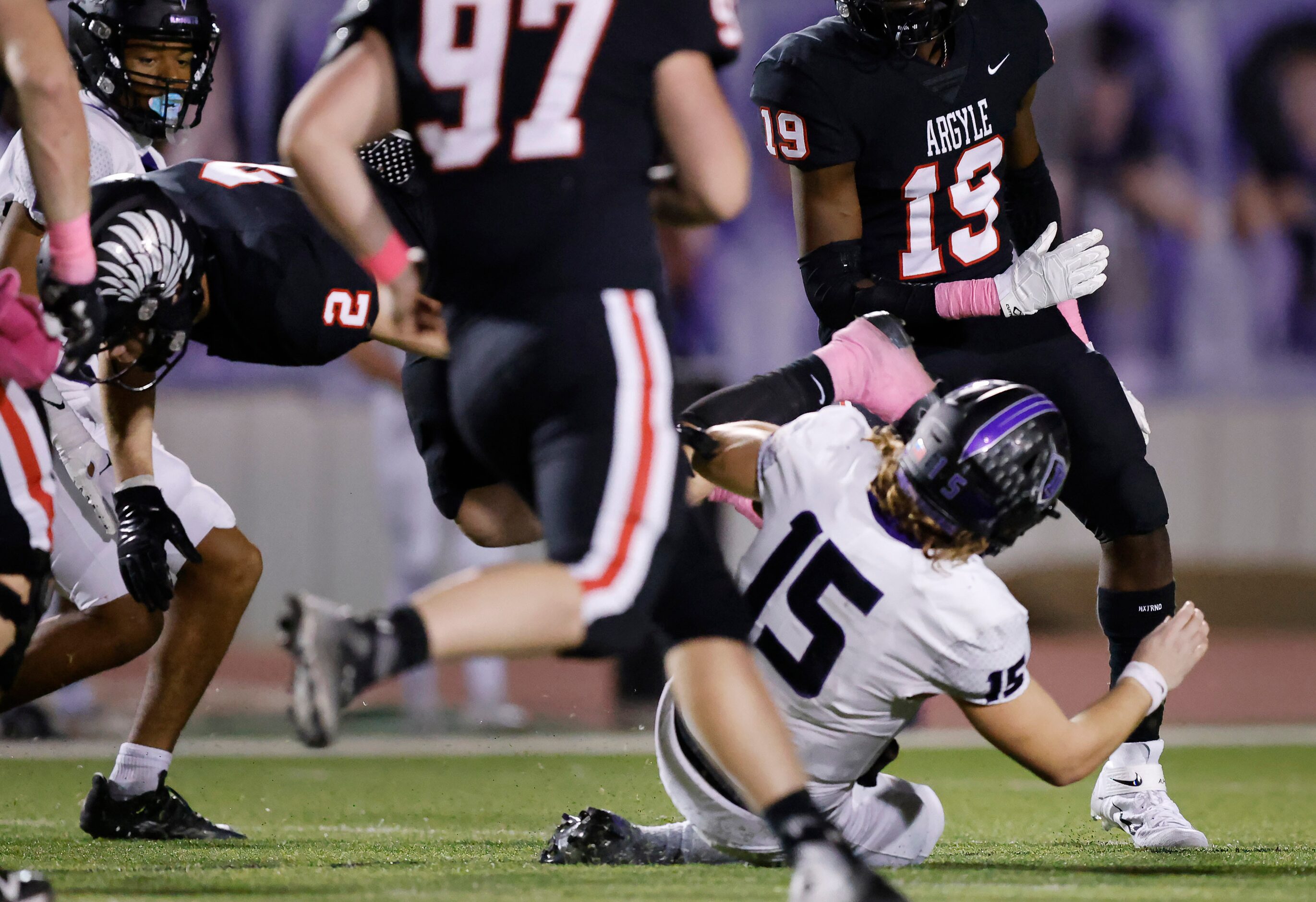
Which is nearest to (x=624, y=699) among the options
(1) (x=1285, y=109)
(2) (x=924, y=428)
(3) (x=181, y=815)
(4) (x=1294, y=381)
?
(3) (x=181, y=815)

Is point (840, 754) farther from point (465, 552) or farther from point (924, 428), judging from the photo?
point (465, 552)

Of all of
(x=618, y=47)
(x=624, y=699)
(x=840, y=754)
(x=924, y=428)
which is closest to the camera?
(x=618, y=47)

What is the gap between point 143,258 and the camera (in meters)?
2.99

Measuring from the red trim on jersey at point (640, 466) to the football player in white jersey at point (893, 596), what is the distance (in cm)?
38

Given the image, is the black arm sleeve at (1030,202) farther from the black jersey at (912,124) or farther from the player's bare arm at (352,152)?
the player's bare arm at (352,152)

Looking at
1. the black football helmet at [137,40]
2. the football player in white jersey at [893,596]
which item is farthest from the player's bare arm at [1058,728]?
the black football helmet at [137,40]

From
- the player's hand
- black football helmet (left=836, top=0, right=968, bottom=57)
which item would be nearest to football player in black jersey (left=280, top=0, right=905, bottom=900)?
the player's hand

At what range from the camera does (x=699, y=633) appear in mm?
2479

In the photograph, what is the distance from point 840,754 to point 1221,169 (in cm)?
825

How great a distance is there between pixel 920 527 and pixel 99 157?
2.10m

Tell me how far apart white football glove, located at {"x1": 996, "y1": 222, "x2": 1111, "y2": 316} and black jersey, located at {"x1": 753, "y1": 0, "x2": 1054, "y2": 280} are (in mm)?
247

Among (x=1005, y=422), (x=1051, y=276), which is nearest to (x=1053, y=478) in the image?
(x=1005, y=422)

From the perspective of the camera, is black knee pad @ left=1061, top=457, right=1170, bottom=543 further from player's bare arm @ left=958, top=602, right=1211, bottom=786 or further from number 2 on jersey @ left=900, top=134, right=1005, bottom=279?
player's bare arm @ left=958, top=602, right=1211, bottom=786

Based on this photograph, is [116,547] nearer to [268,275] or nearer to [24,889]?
[268,275]
